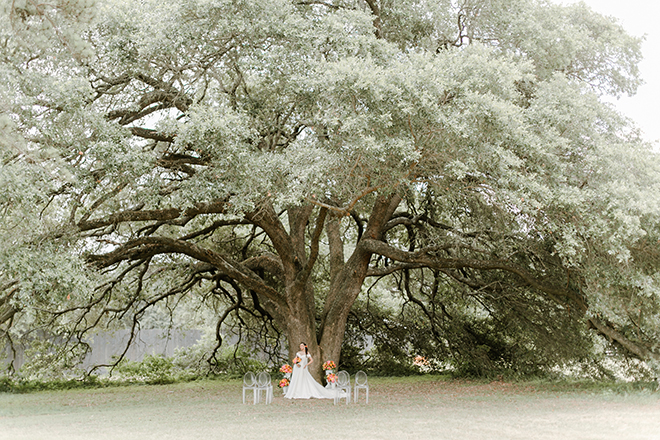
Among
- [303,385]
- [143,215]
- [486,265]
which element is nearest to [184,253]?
[143,215]

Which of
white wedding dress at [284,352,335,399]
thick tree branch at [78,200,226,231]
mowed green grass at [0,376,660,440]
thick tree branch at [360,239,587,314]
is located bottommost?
mowed green grass at [0,376,660,440]

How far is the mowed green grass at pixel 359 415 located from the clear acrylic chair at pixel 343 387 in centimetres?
19

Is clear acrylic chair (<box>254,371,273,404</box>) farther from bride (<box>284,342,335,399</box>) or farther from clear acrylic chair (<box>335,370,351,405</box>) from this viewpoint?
clear acrylic chair (<box>335,370,351,405</box>)

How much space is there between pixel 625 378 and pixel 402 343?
6.38m

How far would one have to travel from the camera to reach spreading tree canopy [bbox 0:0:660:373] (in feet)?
25.3

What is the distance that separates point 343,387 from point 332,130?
4593 mm

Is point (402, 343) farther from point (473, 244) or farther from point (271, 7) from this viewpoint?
point (271, 7)

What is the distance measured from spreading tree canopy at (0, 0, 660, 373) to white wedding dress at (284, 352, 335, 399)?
2.45 meters

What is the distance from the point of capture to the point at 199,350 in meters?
19.2

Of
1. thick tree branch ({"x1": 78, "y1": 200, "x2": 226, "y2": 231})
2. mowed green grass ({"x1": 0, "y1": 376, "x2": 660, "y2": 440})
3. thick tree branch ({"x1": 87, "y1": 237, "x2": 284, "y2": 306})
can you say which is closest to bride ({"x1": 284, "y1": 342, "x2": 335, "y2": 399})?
mowed green grass ({"x1": 0, "y1": 376, "x2": 660, "y2": 440})

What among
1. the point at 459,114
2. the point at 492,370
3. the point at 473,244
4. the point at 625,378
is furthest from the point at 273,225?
the point at 625,378

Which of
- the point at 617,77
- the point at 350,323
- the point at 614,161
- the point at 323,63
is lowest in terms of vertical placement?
the point at 350,323

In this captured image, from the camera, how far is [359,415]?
8.66 metres

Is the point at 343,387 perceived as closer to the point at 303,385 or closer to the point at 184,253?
the point at 303,385
